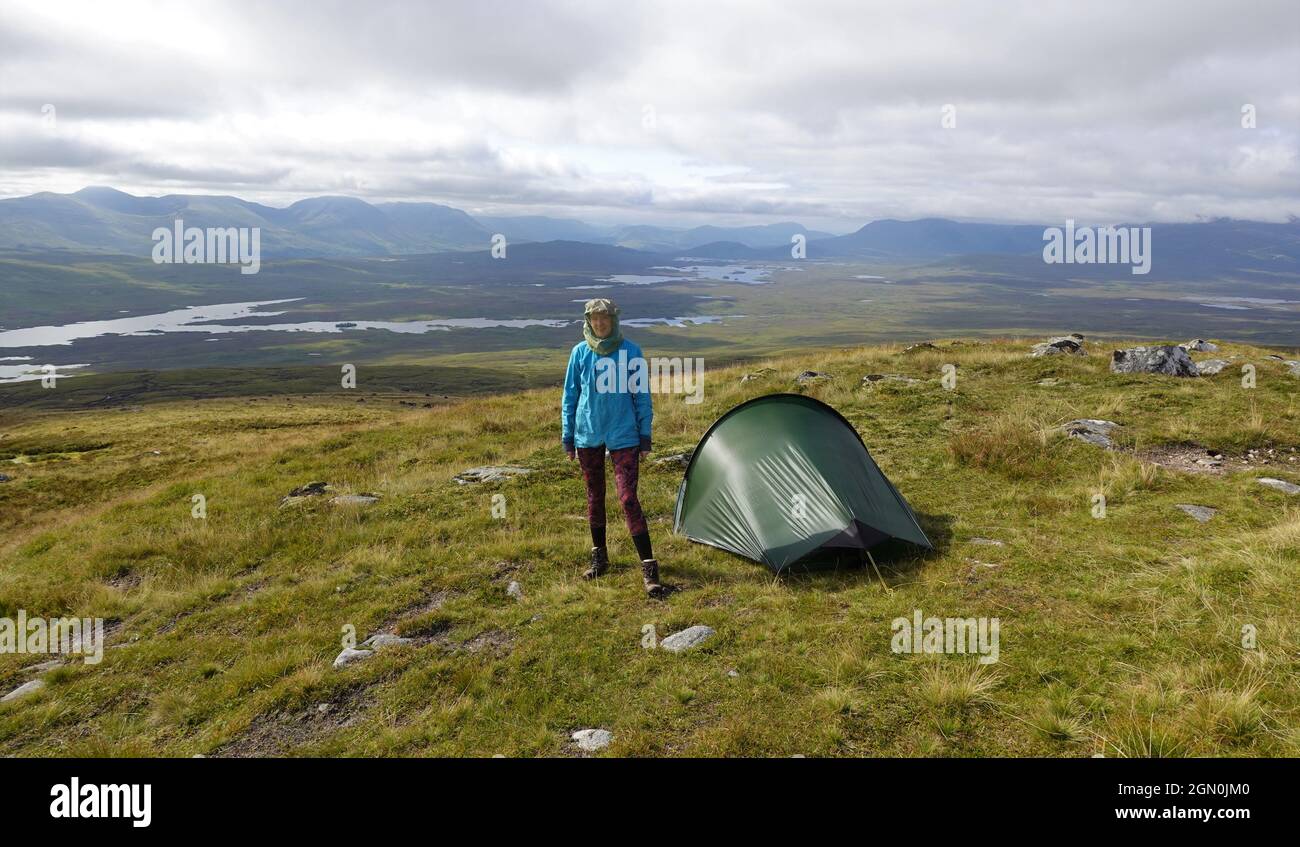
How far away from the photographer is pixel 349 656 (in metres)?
7.25

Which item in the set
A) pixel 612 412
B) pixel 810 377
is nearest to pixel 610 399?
pixel 612 412

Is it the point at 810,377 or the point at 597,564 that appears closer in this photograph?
the point at 597,564

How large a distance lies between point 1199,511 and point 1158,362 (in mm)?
12320

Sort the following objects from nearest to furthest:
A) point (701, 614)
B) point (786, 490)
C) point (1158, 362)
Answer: point (701, 614) → point (786, 490) → point (1158, 362)

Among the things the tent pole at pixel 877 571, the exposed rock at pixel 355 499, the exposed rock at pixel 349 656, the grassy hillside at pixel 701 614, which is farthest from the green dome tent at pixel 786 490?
the exposed rock at pixel 355 499

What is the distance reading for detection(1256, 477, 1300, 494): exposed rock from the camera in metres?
10.2

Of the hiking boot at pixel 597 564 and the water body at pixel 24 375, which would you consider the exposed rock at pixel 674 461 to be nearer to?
the hiking boot at pixel 597 564

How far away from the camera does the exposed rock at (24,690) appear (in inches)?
273

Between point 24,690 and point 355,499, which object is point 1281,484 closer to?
point 355,499

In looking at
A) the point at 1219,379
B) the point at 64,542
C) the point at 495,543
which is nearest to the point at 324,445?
the point at 64,542

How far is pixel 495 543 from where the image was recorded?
34.3 ft

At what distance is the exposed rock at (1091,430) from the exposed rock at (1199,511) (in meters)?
3.02

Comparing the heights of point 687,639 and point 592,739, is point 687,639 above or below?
above

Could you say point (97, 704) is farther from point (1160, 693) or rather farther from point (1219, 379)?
point (1219, 379)
